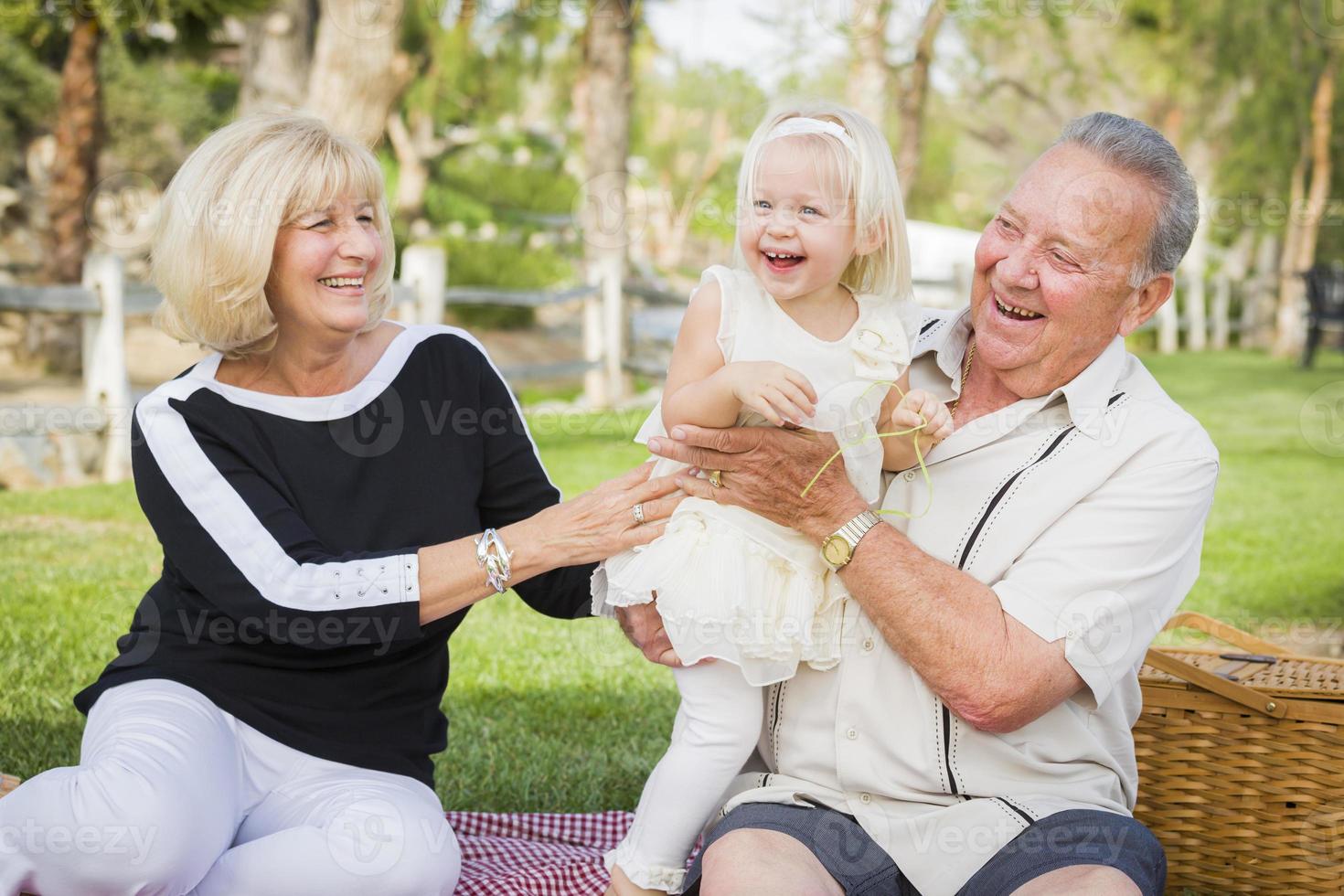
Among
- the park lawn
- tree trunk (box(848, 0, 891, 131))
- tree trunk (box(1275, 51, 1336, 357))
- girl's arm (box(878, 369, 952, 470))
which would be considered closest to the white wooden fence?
the park lawn

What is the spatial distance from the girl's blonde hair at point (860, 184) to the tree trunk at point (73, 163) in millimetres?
8364

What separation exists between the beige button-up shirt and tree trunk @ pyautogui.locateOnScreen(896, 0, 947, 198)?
11.8m

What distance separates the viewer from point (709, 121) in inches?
1390

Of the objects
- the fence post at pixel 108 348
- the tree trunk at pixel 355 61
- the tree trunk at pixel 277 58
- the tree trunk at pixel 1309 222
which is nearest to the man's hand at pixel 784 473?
the fence post at pixel 108 348

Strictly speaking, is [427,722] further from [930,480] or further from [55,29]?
[55,29]

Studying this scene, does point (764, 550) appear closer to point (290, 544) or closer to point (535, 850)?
point (290, 544)

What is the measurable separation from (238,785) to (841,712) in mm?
1168

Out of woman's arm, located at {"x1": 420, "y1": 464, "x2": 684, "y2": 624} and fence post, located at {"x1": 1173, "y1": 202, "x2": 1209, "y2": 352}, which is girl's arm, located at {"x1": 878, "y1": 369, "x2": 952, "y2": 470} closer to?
woman's arm, located at {"x1": 420, "y1": 464, "x2": 684, "y2": 624}

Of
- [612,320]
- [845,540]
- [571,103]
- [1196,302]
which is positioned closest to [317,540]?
[845,540]

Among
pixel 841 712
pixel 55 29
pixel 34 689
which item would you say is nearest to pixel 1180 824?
pixel 841 712

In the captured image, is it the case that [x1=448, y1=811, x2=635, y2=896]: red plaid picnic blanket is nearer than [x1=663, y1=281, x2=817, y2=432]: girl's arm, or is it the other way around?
[x1=663, y1=281, x2=817, y2=432]: girl's arm

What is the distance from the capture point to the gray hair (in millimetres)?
2320

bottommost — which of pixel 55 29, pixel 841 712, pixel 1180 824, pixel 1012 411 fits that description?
pixel 1180 824

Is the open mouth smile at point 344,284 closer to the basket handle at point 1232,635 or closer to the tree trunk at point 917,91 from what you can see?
the basket handle at point 1232,635
